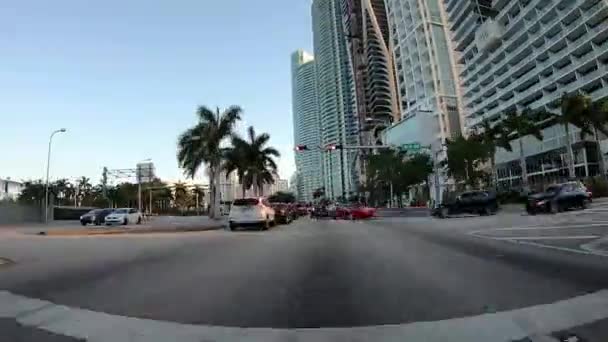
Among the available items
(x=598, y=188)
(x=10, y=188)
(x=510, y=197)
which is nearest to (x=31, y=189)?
(x=10, y=188)

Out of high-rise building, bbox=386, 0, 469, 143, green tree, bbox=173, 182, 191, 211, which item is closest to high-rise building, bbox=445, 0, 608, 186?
high-rise building, bbox=386, 0, 469, 143

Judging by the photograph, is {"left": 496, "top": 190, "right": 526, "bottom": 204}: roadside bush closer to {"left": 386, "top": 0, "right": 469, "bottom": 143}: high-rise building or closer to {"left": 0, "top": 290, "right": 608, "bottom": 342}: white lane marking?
{"left": 0, "top": 290, "right": 608, "bottom": 342}: white lane marking

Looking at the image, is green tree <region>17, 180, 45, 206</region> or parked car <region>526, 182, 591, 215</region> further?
green tree <region>17, 180, 45, 206</region>

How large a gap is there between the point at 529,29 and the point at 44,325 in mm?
99300

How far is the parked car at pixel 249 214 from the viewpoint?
28.2m

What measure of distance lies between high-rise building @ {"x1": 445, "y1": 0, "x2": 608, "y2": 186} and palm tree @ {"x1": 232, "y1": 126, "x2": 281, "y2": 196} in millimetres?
35242

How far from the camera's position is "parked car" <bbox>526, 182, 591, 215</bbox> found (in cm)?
2872

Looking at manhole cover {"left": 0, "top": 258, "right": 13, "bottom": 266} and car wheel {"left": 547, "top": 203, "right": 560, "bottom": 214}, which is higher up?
car wheel {"left": 547, "top": 203, "right": 560, "bottom": 214}

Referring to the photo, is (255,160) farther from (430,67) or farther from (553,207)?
(430,67)

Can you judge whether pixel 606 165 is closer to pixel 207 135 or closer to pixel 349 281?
pixel 207 135

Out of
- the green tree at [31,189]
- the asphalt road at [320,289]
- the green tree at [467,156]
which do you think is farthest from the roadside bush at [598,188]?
the green tree at [31,189]

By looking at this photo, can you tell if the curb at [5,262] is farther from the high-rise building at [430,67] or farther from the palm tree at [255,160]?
the high-rise building at [430,67]

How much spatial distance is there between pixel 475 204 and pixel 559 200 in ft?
22.3

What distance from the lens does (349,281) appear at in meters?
8.55
